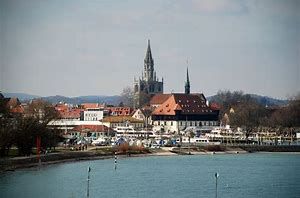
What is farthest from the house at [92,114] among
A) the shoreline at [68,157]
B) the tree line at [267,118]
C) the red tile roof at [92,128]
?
the shoreline at [68,157]

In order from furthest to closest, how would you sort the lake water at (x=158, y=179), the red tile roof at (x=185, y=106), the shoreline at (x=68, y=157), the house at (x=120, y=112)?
the house at (x=120, y=112)
the red tile roof at (x=185, y=106)
the shoreline at (x=68, y=157)
the lake water at (x=158, y=179)

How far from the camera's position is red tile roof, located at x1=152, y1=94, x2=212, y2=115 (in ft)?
246

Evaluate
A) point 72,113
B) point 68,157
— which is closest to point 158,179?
point 68,157

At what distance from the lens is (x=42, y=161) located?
38781 mm

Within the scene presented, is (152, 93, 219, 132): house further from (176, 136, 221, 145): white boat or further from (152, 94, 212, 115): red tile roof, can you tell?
(176, 136, 221, 145): white boat

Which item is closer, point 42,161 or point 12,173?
point 12,173

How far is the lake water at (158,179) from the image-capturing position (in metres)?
28.5

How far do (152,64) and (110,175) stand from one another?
7020 cm

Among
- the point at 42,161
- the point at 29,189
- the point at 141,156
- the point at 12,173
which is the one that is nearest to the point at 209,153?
the point at 141,156

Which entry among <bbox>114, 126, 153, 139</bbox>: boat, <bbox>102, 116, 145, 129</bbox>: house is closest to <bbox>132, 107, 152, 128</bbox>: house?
<bbox>102, 116, 145, 129</bbox>: house

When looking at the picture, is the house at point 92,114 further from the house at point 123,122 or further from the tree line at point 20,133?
the tree line at point 20,133

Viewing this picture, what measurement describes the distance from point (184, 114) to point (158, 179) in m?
41.0

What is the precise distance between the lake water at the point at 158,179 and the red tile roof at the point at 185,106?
28.9m

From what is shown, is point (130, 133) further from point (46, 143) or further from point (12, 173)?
point (12, 173)
